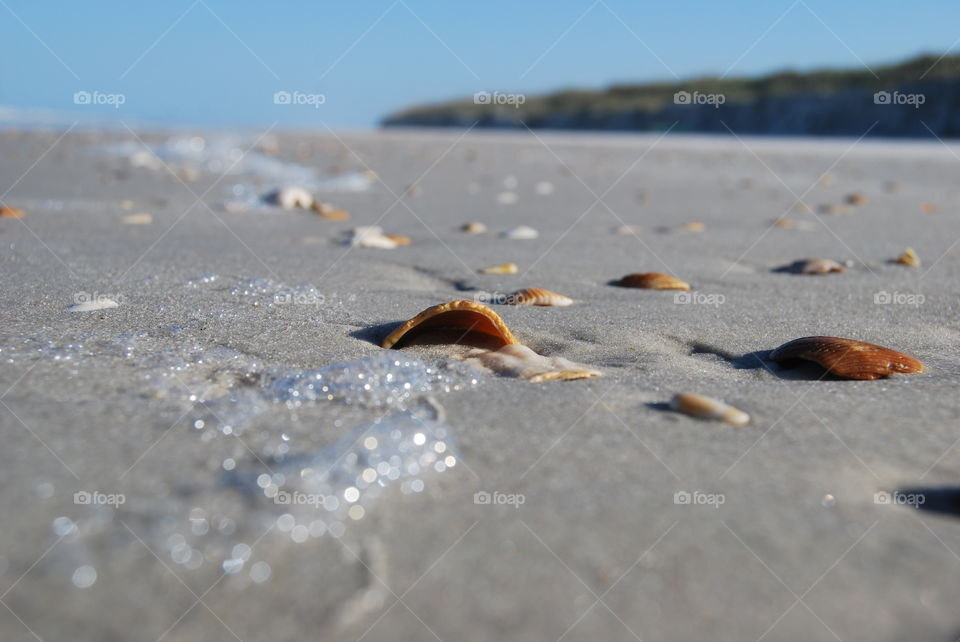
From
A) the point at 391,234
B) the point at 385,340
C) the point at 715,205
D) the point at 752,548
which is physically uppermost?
the point at 752,548

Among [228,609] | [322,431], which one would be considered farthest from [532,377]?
[228,609]

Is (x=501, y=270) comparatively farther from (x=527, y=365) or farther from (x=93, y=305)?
(x=93, y=305)

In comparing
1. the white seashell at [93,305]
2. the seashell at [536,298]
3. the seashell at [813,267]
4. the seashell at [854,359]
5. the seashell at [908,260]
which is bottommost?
the seashell at [908,260]

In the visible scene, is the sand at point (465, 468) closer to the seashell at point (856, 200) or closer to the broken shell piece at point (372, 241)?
Answer: the broken shell piece at point (372, 241)

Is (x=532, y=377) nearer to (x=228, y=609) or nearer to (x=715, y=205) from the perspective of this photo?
(x=228, y=609)

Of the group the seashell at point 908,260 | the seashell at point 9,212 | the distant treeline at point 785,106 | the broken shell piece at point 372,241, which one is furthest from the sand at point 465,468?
the distant treeline at point 785,106

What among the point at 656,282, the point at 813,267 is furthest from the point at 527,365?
the point at 813,267
